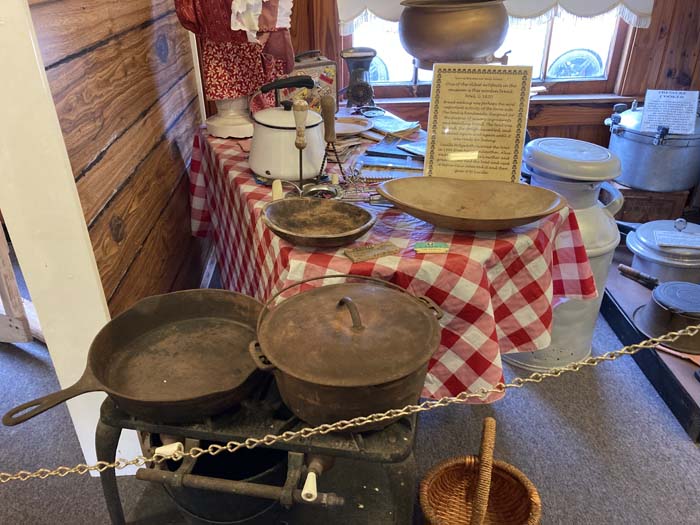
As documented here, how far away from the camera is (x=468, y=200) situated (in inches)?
49.9

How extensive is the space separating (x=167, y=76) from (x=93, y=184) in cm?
84

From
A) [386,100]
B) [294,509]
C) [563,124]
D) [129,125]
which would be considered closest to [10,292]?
[129,125]

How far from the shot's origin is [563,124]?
9.29 ft

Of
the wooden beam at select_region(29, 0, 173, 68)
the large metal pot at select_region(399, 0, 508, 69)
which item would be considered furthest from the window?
the wooden beam at select_region(29, 0, 173, 68)

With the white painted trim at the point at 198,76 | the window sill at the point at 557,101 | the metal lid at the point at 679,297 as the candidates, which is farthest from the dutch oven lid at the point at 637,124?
the white painted trim at the point at 198,76

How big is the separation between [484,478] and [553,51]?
2.47 metres

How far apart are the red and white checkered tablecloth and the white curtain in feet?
4.85

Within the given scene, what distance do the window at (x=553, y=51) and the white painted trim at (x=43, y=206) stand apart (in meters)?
2.00

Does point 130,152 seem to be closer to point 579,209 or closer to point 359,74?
point 359,74

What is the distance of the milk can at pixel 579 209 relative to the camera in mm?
1679

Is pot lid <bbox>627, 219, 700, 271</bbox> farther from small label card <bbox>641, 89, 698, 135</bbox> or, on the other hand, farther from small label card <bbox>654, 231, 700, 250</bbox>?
small label card <bbox>641, 89, 698, 135</bbox>

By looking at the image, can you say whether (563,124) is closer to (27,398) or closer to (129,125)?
(129,125)

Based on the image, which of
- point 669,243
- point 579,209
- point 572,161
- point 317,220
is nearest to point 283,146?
point 317,220

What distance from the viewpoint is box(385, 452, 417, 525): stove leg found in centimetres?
87
